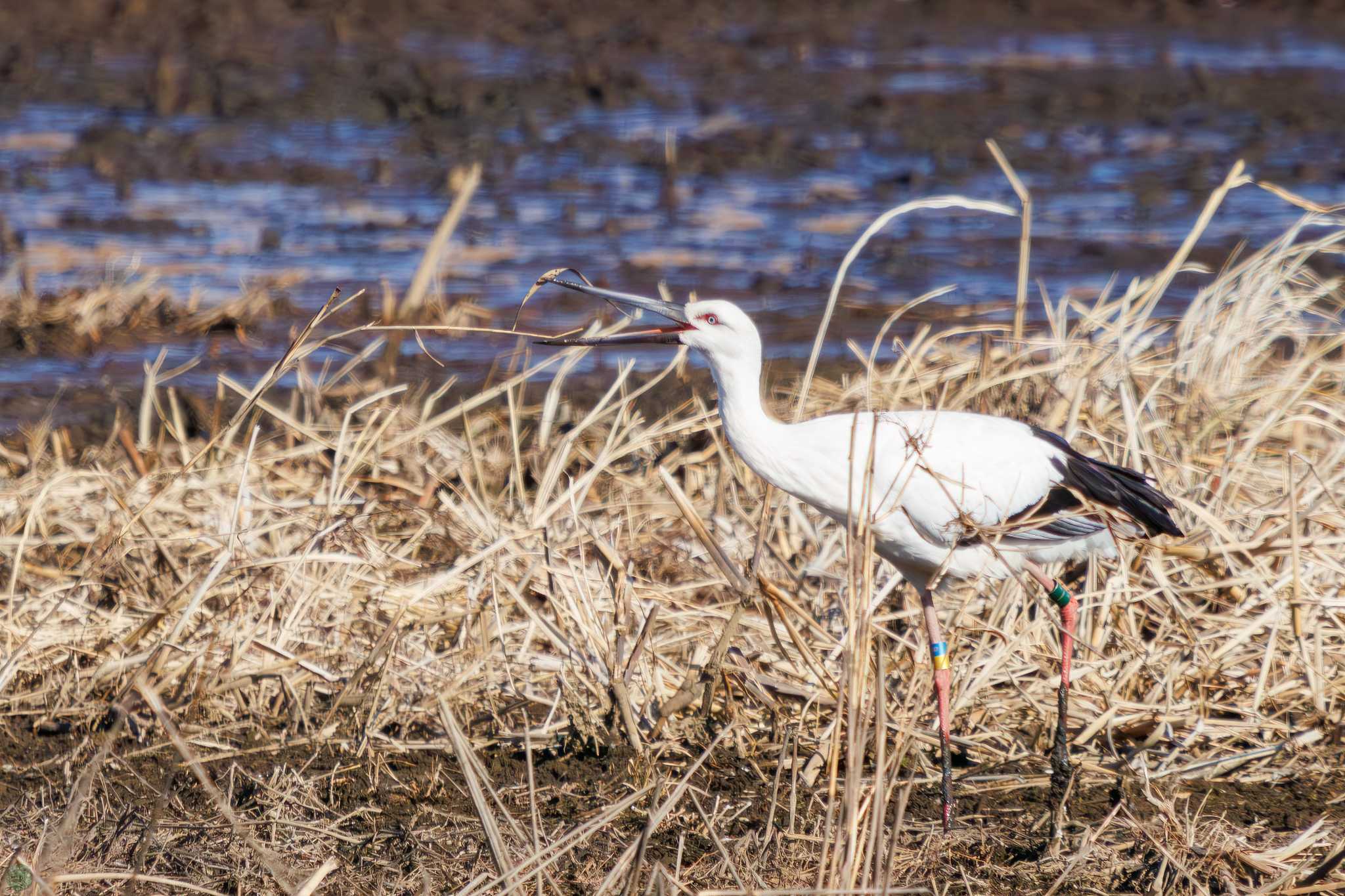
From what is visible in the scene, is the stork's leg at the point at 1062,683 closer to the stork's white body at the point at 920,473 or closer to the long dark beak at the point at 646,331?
the stork's white body at the point at 920,473

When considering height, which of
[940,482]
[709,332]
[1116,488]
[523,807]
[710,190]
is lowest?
[710,190]

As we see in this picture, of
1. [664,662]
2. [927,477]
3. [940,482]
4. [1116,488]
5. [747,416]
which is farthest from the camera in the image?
[664,662]

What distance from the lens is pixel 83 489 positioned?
5.03 metres

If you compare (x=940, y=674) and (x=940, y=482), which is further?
(x=940, y=674)

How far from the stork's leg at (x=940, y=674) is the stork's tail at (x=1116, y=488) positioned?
0.44 meters

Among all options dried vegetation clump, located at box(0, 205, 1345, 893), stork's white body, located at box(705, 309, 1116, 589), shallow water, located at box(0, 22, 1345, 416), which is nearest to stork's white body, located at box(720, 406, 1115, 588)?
stork's white body, located at box(705, 309, 1116, 589)

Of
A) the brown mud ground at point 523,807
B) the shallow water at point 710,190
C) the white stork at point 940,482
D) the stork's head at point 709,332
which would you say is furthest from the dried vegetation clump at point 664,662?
Answer: the shallow water at point 710,190

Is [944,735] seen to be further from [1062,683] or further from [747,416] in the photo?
[747,416]

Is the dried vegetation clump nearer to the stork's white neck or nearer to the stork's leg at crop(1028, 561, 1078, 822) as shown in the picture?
the stork's leg at crop(1028, 561, 1078, 822)

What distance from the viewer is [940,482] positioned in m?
3.36

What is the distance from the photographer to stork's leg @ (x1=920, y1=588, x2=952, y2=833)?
12.1ft

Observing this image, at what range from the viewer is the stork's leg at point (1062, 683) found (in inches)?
147

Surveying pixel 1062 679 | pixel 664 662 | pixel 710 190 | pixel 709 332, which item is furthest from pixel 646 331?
pixel 710 190

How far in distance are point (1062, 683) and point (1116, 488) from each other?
18.9 inches
